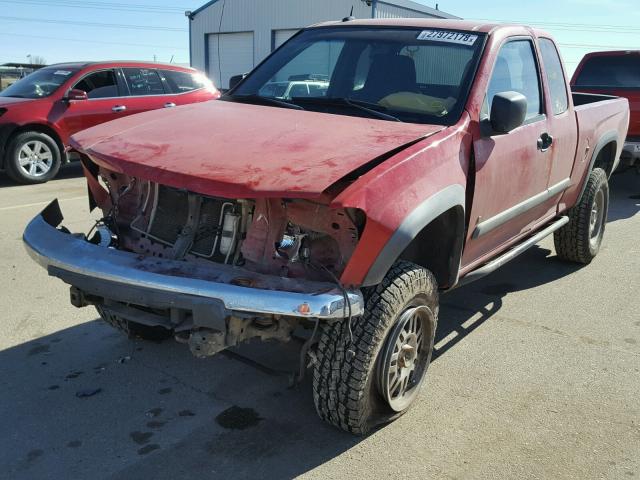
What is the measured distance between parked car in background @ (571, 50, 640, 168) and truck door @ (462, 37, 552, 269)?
5494 millimetres

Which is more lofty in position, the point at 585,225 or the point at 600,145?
the point at 600,145

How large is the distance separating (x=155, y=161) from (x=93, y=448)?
4.50ft

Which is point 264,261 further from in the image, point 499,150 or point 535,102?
point 535,102

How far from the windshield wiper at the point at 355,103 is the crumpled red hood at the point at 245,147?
0.13 metres


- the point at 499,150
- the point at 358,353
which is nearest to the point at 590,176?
the point at 499,150

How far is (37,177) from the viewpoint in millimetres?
9797

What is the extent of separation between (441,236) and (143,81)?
8681mm

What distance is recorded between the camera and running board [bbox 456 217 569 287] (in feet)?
12.4

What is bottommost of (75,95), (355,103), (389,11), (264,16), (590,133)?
(75,95)

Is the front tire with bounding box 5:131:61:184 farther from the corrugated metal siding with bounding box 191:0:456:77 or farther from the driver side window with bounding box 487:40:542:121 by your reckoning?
the corrugated metal siding with bounding box 191:0:456:77

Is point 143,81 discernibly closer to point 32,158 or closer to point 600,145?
point 32,158

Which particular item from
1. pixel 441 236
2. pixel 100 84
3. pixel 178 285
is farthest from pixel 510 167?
pixel 100 84

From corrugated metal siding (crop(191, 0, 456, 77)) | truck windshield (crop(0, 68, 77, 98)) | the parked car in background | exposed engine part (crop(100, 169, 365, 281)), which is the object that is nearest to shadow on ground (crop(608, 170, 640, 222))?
the parked car in background

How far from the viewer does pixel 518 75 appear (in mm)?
4270
